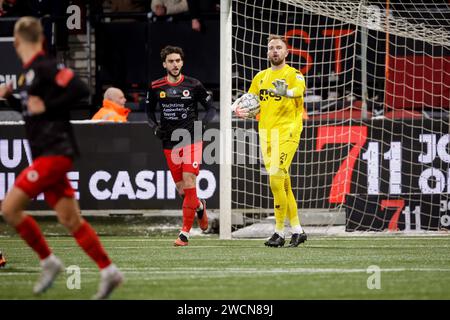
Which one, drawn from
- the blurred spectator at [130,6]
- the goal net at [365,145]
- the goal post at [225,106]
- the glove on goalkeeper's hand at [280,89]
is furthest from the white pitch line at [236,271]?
the blurred spectator at [130,6]

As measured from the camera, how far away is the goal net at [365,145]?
41.3ft

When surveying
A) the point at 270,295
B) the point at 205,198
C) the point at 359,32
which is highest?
the point at 359,32

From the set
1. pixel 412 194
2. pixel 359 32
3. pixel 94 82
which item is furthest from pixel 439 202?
pixel 94 82

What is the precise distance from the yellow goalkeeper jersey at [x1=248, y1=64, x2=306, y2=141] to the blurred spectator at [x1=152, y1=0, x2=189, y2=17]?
488cm

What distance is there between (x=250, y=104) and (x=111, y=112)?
11.5 feet

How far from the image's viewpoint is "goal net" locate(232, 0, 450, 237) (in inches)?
496

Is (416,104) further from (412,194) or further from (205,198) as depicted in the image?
(205,198)

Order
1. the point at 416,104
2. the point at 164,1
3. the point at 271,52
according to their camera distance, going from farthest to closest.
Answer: the point at 164,1 < the point at 416,104 < the point at 271,52

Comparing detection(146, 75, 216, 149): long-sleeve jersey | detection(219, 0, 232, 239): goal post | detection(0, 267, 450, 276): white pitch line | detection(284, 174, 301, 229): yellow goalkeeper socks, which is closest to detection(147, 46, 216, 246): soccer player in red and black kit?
detection(146, 75, 216, 149): long-sleeve jersey

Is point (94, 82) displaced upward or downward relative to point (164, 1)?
downward

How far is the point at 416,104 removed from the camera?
13.9 metres

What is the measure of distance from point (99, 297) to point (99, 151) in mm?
7178

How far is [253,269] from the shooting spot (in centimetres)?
790

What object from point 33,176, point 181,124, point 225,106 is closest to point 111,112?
point 225,106
